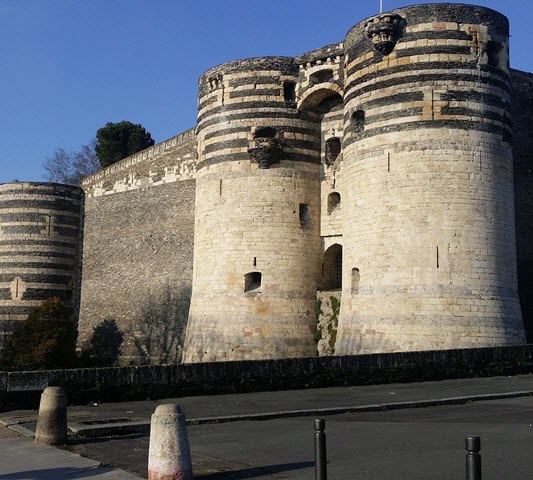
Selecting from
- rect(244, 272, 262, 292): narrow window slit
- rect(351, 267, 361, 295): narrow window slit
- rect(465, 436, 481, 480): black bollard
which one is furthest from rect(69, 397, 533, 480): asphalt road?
rect(244, 272, 262, 292): narrow window slit

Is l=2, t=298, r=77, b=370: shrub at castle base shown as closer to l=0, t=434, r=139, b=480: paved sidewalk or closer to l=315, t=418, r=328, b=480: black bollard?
l=0, t=434, r=139, b=480: paved sidewalk

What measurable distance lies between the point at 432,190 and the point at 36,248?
63.9ft

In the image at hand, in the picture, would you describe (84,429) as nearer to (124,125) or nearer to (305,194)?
(305,194)

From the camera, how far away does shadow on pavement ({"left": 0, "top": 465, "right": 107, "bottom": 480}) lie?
7.16 m

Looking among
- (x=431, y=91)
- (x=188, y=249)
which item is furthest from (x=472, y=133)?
(x=188, y=249)

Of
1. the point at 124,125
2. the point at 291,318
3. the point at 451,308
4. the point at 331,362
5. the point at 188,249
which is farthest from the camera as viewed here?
the point at 124,125

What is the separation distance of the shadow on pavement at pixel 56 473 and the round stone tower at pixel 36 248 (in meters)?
26.0

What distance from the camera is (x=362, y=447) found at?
27.5 ft

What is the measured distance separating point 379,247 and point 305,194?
4.50 metres

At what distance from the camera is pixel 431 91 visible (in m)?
19.9

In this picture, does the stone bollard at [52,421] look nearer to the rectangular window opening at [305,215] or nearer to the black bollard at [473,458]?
the black bollard at [473,458]

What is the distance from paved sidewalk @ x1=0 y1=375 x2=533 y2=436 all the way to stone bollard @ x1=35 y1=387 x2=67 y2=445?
61 cm

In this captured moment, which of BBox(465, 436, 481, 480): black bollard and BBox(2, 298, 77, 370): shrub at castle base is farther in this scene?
BBox(2, 298, 77, 370): shrub at castle base

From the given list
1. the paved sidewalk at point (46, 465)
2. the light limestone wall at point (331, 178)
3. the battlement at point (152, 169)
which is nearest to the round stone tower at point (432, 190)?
the light limestone wall at point (331, 178)
